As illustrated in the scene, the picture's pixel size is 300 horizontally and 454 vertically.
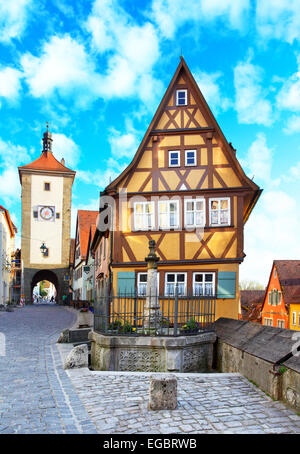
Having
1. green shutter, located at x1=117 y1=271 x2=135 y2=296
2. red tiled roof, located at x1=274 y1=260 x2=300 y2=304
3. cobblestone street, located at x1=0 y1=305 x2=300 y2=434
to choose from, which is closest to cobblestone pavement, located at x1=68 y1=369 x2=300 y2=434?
cobblestone street, located at x1=0 y1=305 x2=300 y2=434

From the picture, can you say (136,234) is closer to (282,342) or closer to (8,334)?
(8,334)

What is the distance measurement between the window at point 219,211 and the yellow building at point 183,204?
0.04 meters

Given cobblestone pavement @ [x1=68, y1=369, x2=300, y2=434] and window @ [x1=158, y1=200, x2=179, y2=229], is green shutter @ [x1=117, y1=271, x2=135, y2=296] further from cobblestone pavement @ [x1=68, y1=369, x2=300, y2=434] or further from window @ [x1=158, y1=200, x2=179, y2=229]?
cobblestone pavement @ [x1=68, y1=369, x2=300, y2=434]

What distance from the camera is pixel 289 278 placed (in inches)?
1455

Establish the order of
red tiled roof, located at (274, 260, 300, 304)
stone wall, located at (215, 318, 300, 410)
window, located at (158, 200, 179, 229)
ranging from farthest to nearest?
red tiled roof, located at (274, 260, 300, 304)
window, located at (158, 200, 179, 229)
stone wall, located at (215, 318, 300, 410)

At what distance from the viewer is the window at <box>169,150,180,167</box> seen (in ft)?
54.6

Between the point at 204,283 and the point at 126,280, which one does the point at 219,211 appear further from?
the point at 126,280

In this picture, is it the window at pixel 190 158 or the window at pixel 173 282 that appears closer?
the window at pixel 173 282

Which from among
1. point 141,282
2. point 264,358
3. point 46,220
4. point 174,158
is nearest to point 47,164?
point 46,220

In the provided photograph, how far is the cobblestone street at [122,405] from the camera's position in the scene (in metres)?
5.24

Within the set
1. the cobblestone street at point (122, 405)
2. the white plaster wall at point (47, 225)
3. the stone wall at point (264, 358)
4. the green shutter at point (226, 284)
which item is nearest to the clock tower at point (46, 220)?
the white plaster wall at point (47, 225)

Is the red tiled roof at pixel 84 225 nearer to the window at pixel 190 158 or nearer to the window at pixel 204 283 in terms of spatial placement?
the window at pixel 190 158
